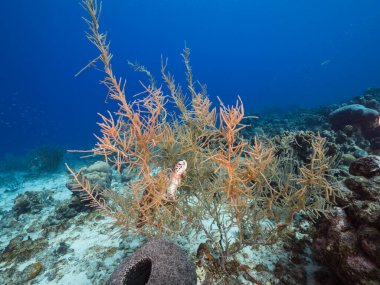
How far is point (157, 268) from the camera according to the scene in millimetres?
2342

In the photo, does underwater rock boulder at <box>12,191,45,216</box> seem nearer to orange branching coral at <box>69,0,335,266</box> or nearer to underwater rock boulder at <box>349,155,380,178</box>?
orange branching coral at <box>69,0,335,266</box>

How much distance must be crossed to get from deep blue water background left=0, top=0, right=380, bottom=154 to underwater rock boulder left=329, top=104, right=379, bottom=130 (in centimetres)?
6603

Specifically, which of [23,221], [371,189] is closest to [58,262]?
[23,221]

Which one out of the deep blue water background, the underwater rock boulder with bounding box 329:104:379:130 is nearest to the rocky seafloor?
the underwater rock boulder with bounding box 329:104:379:130

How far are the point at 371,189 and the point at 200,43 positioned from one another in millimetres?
149424

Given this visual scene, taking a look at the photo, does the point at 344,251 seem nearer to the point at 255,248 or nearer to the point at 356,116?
the point at 255,248

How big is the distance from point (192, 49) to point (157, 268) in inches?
5813

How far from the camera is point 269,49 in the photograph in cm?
15088

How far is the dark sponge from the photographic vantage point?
229 centimetres

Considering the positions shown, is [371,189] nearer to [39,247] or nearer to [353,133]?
[39,247]

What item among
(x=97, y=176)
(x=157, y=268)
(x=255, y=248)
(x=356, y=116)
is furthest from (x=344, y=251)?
(x=356, y=116)

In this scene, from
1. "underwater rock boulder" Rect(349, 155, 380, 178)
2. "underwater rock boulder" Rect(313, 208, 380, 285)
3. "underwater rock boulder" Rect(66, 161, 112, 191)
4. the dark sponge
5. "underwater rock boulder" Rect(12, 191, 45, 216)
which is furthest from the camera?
"underwater rock boulder" Rect(12, 191, 45, 216)

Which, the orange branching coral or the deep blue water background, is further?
the deep blue water background

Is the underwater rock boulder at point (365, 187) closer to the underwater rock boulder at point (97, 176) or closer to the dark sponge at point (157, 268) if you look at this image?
the dark sponge at point (157, 268)
